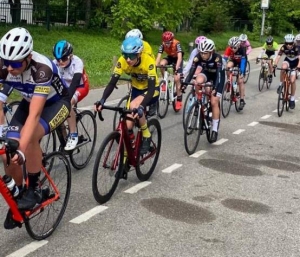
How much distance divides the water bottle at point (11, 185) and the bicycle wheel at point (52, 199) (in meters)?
0.29

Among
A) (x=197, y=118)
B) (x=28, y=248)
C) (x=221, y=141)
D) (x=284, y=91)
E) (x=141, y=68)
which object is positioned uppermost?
(x=141, y=68)

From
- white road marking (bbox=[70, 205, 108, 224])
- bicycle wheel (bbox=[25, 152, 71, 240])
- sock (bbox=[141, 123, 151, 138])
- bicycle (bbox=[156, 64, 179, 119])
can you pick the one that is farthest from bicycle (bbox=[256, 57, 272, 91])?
bicycle wheel (bbox=[25, 152, 71, 240])

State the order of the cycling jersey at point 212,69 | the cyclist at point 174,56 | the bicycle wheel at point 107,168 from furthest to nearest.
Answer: the cyclist at point 174,56, the cycling jersey at point 212,69, the bicycle wheel at point 107,168

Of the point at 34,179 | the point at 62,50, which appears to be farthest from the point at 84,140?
the point at 34,179

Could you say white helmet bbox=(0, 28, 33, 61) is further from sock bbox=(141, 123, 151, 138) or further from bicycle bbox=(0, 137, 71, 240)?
sock bbox=(141, 123, 151, 138)

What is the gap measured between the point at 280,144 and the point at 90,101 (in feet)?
17.1

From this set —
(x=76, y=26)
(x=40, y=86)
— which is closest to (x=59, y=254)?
(x=40, y=86)

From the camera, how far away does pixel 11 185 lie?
4.17m

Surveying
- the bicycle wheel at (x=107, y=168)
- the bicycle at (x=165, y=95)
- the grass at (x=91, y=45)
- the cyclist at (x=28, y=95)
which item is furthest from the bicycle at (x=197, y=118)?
the grass at (x=91, y=45)

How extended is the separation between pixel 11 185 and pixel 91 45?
22.1 metres

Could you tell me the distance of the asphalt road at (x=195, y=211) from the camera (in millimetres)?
4660

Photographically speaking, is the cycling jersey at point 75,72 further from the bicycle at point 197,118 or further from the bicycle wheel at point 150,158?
the bicycle at point 197,118

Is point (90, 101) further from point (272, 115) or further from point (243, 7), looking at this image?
point (243, 7)

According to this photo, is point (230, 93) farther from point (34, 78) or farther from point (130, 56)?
point (34, 78)
